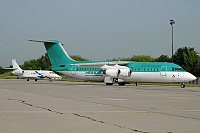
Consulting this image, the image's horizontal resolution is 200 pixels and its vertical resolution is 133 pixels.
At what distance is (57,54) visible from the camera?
5162 centimetres

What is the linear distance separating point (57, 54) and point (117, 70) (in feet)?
31.5

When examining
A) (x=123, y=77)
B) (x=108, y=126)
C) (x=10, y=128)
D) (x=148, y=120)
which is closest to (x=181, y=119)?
(x=148, y=120)

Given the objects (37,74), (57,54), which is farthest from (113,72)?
(37,74)

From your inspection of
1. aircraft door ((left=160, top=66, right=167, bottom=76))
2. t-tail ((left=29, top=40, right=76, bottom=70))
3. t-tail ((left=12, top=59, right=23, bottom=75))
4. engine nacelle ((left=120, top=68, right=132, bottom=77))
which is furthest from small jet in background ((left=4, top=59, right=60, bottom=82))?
aircraft door ((left=160, top=66, right=167, bottom=76))

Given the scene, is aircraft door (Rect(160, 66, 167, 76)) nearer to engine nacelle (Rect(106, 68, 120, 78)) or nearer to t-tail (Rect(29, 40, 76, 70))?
engine nacelle (Rect(106, 68, 120, 78))

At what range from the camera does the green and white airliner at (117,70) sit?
4297 cm

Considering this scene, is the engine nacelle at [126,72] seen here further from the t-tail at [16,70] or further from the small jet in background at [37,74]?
the t-tail at [16,70]

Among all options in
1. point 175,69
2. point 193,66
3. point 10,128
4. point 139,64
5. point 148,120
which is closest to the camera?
point 10,128

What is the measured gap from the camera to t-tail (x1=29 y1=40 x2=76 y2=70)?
51.4 meters

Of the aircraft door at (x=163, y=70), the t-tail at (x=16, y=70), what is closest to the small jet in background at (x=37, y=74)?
the t-tail at (x=16, y=70)

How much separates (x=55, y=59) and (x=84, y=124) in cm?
4238

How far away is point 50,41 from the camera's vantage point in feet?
170

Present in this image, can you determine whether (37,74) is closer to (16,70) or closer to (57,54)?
(16,70)

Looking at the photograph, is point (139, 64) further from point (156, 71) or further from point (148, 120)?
point (148, 120)
